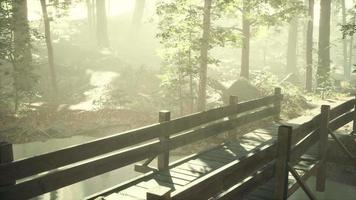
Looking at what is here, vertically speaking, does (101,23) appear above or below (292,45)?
above

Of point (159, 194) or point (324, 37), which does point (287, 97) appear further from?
point (159, 194)

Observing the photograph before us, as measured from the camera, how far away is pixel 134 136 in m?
7.76

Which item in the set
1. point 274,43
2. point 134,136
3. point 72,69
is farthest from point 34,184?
point 274,43

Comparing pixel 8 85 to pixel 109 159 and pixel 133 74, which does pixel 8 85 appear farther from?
pixel 109 159

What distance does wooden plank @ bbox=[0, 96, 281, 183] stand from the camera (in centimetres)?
574

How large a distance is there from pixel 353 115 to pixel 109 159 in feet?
27.5

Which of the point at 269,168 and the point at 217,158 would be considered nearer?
the point at 269,168

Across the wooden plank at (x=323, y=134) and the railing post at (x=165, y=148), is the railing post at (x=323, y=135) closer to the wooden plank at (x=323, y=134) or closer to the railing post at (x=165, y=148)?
the wooden plank at (x=323, y=134)

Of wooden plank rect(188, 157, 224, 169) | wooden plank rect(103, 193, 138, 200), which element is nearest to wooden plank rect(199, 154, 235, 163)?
wooden plank rect(188, 157, 224, 169)

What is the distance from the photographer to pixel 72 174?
21.8 ft

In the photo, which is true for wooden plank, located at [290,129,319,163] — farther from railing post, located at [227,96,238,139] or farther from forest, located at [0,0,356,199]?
forest, located at [0,0,356,199]

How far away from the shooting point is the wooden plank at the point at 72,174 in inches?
226

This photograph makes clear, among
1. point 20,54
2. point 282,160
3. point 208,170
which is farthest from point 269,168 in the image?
point 20,54

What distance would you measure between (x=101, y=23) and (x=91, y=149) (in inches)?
1390
